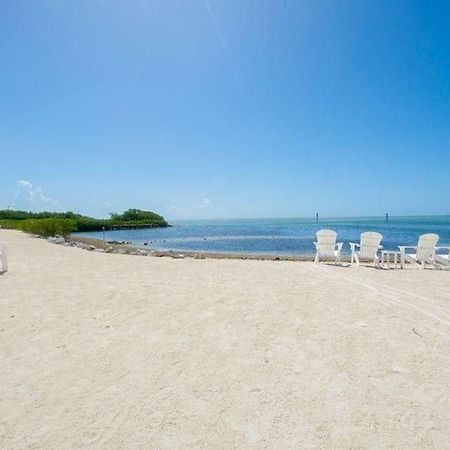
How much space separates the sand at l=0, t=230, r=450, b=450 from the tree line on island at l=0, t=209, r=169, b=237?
18092 mm

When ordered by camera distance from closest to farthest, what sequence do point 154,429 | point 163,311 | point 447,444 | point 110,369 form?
point 447,444, point 154,429, point 110,369, point 163,311

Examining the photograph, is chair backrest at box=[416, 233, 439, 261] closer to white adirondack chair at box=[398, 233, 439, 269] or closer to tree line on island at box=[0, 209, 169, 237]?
white adirondack chair at box=[398, 233, 439, 269]

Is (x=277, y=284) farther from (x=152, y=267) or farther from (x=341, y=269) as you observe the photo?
(x=152, y=267)

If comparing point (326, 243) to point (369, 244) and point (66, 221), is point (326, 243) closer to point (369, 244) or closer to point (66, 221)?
point (369, 244)

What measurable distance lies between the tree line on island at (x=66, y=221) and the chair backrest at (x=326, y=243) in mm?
18218

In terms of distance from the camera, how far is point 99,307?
550 cm

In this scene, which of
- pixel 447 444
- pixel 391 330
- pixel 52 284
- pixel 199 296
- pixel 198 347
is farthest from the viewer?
pixel 52 284

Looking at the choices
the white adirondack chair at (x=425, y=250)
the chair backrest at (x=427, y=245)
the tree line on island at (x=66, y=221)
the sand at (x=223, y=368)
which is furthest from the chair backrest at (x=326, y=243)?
the tree line on island at (x=66, y=221)

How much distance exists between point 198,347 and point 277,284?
3.60 m

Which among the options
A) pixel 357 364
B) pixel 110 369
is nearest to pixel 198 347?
pixel 110 369

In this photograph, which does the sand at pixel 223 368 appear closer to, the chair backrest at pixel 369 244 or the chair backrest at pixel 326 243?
the chair backrest at pixel 369 244

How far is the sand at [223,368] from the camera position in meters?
2.50

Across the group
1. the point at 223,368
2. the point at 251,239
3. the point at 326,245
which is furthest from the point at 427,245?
the point at 251,239

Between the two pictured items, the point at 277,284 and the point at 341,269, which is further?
the point at 341,269
